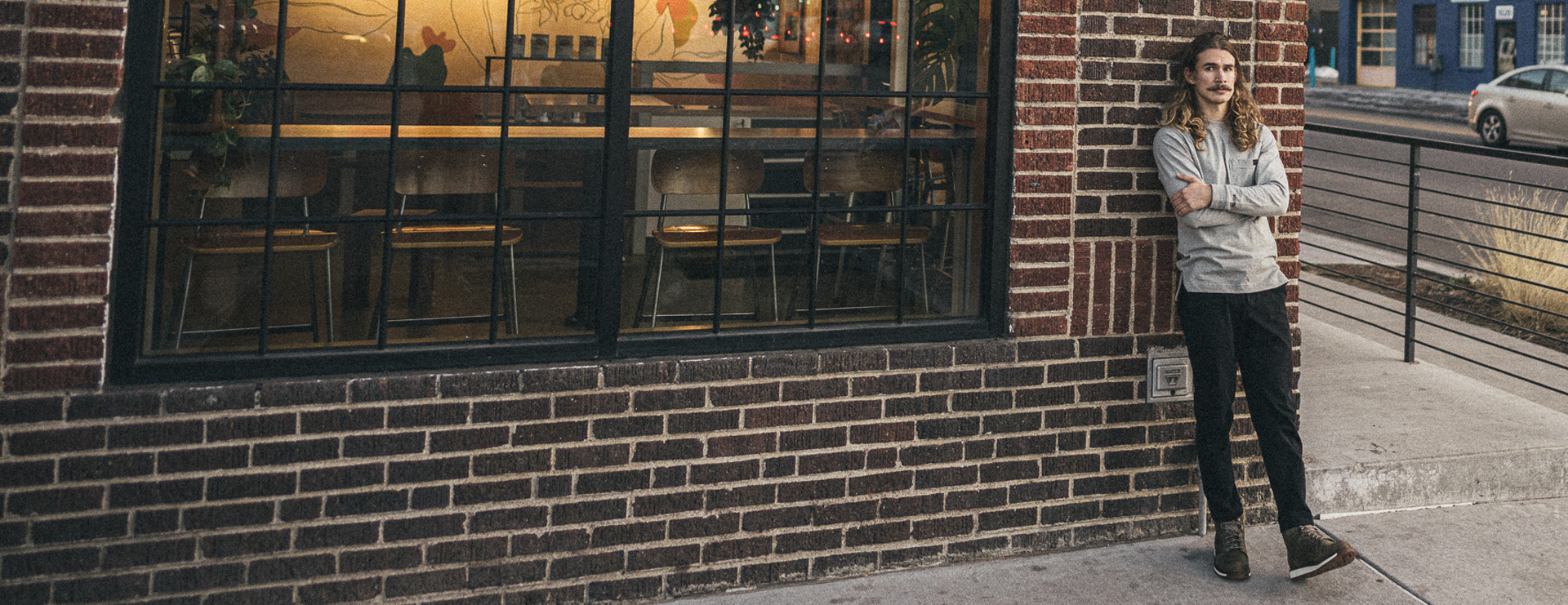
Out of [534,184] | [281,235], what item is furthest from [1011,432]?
[281,235]

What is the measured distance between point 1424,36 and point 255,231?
4108cm

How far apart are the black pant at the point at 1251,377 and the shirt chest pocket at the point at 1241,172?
41 centimetres

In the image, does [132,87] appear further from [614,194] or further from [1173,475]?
[1173,475]

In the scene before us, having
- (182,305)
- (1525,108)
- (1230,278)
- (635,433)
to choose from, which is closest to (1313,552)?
(1230,278)

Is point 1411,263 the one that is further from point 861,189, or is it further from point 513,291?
point 513,291

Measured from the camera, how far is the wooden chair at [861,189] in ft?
15.0

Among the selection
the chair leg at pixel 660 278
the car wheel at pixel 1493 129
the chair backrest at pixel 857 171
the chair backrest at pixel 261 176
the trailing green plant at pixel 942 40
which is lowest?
the chair leg at pixel 660 278

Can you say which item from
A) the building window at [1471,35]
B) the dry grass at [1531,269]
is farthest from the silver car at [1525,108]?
the building window at [1471,35]

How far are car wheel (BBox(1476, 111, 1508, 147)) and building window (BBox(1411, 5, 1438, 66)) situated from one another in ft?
53.1

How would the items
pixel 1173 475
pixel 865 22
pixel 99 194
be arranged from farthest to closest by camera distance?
pixel 1173 475 < pixel 865 22 < pixel 99 194

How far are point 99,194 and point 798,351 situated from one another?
226 cm

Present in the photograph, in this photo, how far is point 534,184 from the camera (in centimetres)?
424

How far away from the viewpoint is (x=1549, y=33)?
107 feet

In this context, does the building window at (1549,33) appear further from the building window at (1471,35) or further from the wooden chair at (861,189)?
the wooden chair at (861,189)
